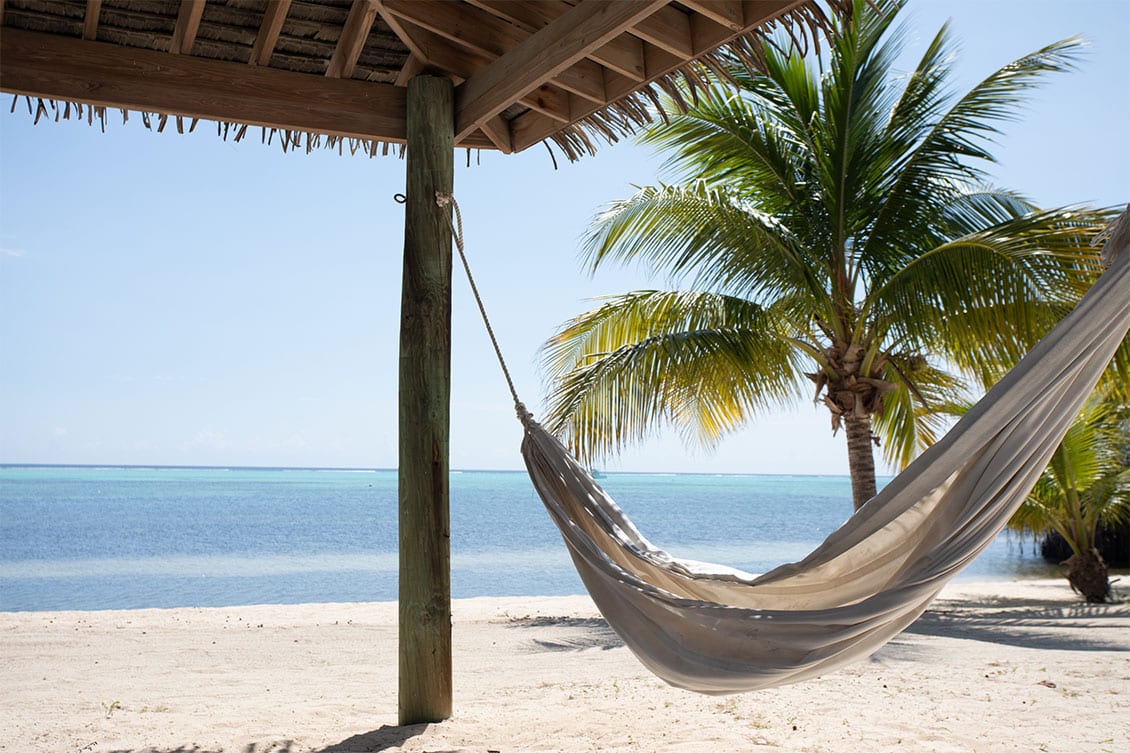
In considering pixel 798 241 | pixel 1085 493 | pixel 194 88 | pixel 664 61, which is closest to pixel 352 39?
pixel 194 88

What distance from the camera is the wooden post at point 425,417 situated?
2.12 m

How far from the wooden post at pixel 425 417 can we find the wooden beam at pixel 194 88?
181 mm

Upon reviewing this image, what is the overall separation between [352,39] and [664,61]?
81 cm

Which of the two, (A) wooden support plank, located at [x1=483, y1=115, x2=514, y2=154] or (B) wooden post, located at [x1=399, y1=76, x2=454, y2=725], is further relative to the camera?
(A) wooden support plank, located at [x1=483, y1=115, x2=514, y2=154]

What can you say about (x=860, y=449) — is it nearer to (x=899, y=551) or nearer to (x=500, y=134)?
(x=500, y=134)

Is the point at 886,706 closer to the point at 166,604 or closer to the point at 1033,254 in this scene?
the point at 1033,254

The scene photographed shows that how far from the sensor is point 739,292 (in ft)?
14.9

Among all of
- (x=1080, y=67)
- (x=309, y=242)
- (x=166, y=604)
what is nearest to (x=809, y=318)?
(x=1080, y=67)

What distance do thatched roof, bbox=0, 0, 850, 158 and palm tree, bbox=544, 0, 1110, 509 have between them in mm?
1864

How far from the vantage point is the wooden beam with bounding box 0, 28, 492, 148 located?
2.16 metres

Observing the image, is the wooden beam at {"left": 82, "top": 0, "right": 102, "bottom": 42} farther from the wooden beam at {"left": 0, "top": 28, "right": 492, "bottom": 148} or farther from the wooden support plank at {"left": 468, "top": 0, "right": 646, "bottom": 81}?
the wooden support plank at {"left": 468, "top": 0, "right": 646, "bottom": 81}

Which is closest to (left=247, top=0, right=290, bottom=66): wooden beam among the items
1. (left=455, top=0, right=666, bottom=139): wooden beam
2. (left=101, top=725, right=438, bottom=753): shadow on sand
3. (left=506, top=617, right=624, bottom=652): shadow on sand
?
(left=455, top=0, right=666, bottom=139): wooden beam

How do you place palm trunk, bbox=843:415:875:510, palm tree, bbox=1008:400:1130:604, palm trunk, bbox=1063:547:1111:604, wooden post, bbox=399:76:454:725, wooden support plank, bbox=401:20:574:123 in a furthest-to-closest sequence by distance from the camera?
palm trunk, bbox=1063:547:1111:604 → palm tree, bbox=1008:400:1130:604 → palm trunk, bbox=843:415:875:510 → wooden support plank, bbox=401:20:574:123 → wooden post, bbox=399:76:454:725

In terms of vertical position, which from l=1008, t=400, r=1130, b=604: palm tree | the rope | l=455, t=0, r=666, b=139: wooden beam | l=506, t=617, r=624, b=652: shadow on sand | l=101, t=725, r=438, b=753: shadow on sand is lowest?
l=506, t=617, r=624, b=652: shadow on sand
